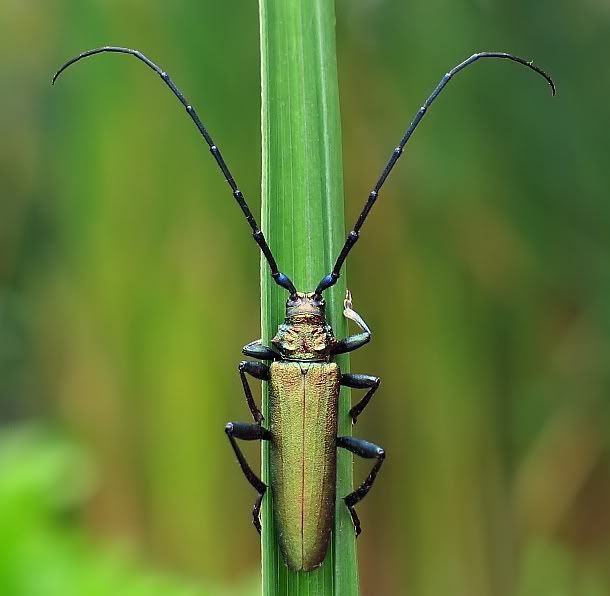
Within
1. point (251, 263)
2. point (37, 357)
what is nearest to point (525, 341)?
point (251, 263)

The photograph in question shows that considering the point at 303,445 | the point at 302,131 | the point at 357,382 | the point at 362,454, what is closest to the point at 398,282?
the point at 357,382

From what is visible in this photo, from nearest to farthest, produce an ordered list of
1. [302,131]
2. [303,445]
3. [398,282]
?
1. [302,131]
2. [303,445]
3. [398,282]

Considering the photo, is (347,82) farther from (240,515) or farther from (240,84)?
(240,515)

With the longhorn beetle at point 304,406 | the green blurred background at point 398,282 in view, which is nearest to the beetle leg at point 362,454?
the longhorn beetle at point 304,406

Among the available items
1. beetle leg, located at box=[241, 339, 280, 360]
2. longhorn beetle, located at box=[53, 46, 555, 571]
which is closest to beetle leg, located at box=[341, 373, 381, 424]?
longhorn beetle, located at box=[53, 46, 555, 571]

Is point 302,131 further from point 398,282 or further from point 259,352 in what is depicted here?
point 398,282

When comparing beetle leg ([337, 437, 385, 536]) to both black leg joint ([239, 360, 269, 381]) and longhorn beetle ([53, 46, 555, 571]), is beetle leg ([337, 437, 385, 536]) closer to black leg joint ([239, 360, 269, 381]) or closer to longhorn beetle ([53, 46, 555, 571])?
longhorn beetle ([53, 46, 555, 571])

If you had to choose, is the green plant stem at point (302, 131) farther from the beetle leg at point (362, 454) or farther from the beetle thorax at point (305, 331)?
the beetle thorax at point (305, 331)
